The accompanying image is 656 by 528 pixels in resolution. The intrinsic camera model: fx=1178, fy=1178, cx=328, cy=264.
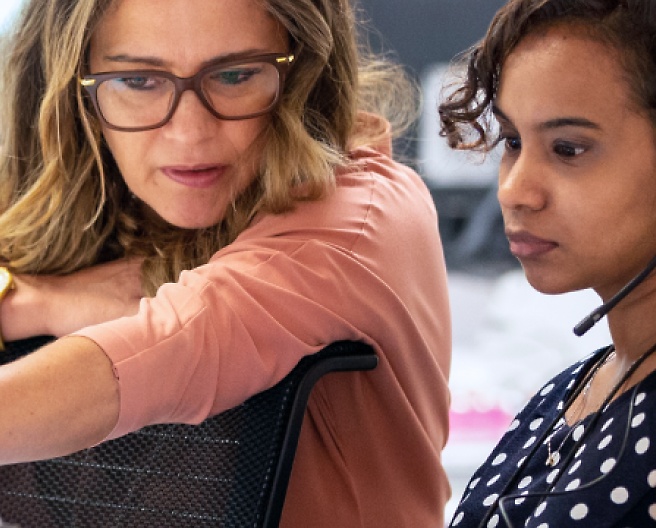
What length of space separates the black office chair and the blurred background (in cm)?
197

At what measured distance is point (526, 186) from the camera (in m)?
1.30

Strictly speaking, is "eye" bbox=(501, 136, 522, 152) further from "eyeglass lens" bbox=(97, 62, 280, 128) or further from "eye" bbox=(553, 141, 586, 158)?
"eyeglass lens" bbox=(97, 62, 280, 128)

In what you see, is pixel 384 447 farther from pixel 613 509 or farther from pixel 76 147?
pixel 76 147

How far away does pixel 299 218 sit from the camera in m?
1.59

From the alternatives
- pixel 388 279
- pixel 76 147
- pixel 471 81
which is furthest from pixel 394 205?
pixel 76 147

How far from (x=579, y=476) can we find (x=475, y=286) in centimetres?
272

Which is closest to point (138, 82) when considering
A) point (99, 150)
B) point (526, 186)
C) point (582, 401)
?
point (99, 150)

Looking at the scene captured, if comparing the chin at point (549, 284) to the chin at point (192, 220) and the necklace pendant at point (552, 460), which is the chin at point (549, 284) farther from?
the chin at point (192, 220)

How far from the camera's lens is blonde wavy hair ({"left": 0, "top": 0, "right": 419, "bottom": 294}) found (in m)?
1.67

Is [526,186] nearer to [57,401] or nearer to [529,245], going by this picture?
[529,245]

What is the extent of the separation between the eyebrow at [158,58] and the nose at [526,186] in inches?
19.6

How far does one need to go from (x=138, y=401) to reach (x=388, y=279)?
386 mm

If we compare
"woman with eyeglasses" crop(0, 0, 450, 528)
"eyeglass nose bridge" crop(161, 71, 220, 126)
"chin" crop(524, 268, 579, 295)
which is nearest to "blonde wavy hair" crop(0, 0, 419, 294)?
"woman with eyeglasses" crop(0, 0, 450, 528)

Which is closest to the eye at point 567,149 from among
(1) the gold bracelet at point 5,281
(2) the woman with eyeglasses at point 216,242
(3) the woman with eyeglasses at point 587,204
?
(3) the woman with eyeglasses at point 587,204
